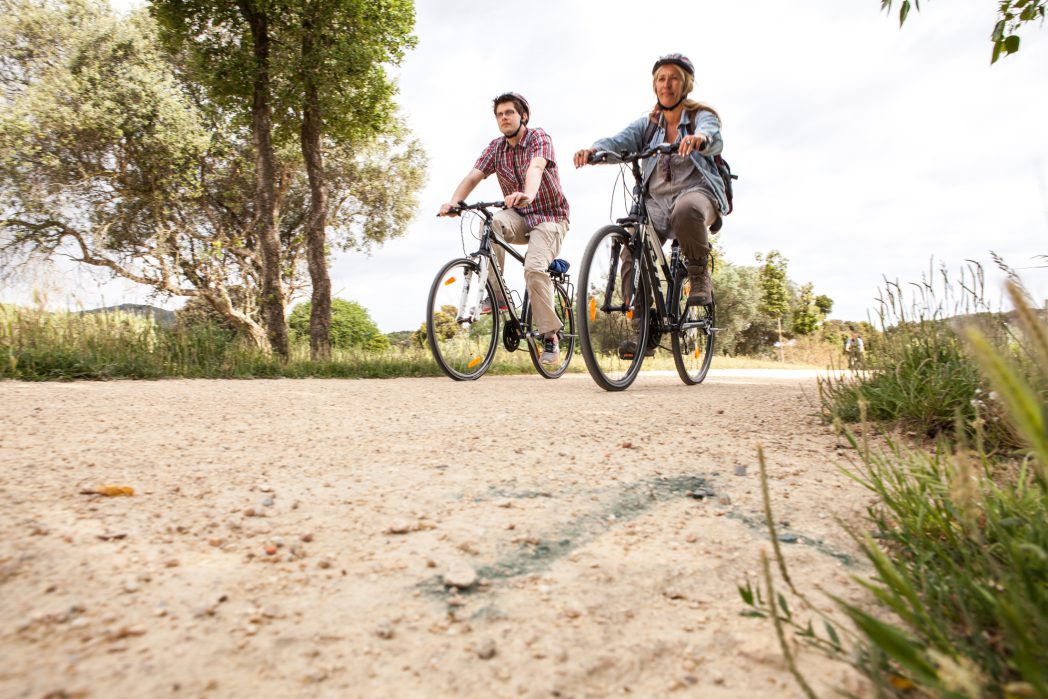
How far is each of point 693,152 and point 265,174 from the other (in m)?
8.85

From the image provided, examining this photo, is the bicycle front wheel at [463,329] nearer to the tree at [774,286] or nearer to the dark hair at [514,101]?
the dark hair at [514,101]

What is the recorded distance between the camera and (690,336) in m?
6.32

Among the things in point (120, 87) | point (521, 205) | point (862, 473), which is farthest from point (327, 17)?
point (862, 473)

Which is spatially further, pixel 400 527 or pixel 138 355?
pixel 138 355

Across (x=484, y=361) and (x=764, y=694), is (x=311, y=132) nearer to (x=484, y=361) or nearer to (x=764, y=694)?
(x=484, y=361)

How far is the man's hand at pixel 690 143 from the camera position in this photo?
15.7 ft

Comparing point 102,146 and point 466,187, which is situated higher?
point 102,146

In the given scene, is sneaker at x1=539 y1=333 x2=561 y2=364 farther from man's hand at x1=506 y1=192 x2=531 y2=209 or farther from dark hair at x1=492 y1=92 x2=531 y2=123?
dark hair at x1=492 y1=92 x2=531 y2=123

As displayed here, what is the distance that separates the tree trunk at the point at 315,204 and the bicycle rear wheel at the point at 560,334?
14.7 feet

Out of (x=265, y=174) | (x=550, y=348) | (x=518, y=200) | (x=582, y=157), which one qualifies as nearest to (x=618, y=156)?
(x=582, y=157)

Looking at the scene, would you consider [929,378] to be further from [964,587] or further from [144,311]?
[144,311]

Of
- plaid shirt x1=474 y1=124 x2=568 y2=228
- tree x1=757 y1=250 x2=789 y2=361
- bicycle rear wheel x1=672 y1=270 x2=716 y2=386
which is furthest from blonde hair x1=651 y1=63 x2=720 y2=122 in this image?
tree x1=757 y1=250 x2=789 y2=361

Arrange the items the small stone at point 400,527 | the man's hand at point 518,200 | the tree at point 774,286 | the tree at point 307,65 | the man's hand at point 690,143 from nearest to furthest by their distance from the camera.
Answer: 1. the small stone at point 400,527
2. the man's hand at point 690,143
3. the man's hand at point 518,200
4. the tree at point 307,65
5. the tree at point 774,286

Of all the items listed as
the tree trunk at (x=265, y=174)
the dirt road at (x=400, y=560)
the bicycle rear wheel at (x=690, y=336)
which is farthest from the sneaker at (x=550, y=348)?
the tree trunk at (x=265, y=174)
